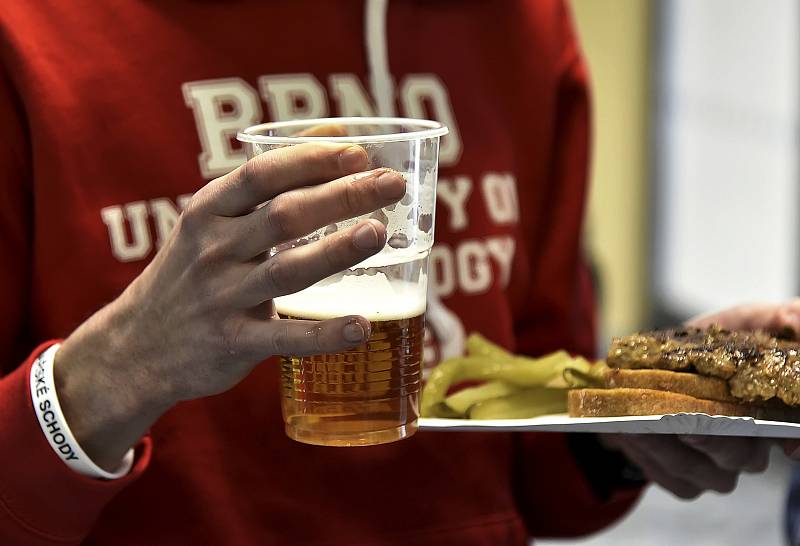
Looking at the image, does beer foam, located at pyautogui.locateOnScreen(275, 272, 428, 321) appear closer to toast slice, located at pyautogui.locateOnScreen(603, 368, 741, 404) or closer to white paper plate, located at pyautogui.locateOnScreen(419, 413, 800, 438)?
white paper plate, located at pyautogui.locateOnScreen(419, 413, 800, 438)

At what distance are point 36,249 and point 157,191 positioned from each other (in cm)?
13

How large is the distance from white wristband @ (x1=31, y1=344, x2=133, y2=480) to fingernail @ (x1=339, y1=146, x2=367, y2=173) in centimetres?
35

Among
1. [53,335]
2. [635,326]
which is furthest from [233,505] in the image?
[635,326]

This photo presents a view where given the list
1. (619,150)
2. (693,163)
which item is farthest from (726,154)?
(619,150)

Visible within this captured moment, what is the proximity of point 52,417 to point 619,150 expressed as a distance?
4.35 metres

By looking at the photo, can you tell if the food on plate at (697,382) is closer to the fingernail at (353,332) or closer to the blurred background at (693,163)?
the fingernail at (353,332)

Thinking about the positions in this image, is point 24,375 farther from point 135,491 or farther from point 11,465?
point 135,491

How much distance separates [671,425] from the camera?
0.95m

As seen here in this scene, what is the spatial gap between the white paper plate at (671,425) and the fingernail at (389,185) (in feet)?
0.97

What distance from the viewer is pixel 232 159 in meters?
1.14

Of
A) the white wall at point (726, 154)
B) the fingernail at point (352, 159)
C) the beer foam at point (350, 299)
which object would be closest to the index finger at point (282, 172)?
the fingernail at point (352, 159)

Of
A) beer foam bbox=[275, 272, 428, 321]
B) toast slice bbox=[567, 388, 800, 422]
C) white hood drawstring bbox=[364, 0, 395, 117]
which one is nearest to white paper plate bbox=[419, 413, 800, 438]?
toast slice bbox=[567, 388, 800, 422]

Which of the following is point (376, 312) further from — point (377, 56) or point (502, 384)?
point (377, 56)

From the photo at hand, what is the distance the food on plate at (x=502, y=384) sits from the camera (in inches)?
43.0
